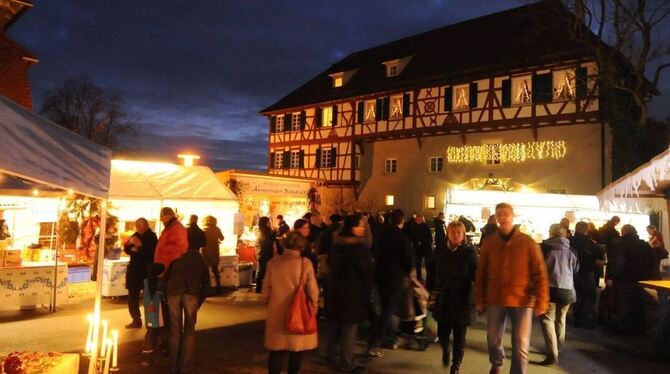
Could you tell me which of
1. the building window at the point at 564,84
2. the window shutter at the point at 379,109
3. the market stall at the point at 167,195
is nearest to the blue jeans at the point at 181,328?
the market stall at the point at 167,195

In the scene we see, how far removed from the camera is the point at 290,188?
1969 cm

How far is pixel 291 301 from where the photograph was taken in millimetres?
4590

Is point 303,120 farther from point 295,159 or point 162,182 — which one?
point 162,182

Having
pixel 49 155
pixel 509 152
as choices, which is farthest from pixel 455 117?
pixel 49 155

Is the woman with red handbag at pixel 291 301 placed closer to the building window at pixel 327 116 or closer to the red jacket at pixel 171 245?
the red jacket at pixel 171 245

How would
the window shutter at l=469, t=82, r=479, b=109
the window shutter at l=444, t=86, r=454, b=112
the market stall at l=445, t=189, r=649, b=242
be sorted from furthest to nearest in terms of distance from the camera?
the window shutter at l=444, t=86, r=454, b=112, the window shutter at l=469, t=82, r=479, b=109, the market stall at l=445, t=189, r=649, b=242

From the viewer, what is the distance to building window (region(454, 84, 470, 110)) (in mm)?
25312

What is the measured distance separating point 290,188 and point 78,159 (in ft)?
51.2

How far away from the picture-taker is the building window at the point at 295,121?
3397 centimetres

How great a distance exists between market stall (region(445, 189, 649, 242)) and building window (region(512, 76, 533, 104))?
29.6 ft

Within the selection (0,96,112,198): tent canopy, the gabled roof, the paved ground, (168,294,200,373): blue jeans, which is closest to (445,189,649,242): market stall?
the paved ground

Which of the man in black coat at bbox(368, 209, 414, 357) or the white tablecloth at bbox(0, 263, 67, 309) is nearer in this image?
the man in black coat at bbox(368, 209, 414, 357)

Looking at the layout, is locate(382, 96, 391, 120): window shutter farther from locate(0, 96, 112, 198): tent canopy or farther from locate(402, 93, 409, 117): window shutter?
locate(0, 96, 112, 198): tent canopy

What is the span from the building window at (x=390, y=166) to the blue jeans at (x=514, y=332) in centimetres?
2391
